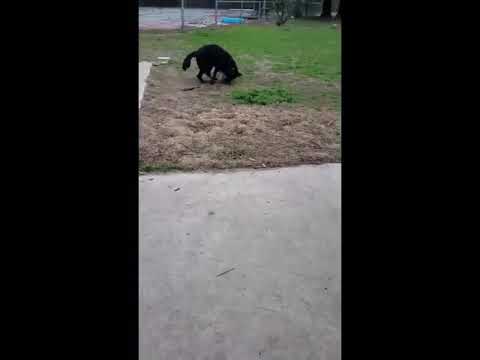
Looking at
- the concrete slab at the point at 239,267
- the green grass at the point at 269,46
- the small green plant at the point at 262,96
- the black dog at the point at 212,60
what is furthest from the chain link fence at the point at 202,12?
the concrete slab at the point at 239,267

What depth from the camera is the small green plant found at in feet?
20.7

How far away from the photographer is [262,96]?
649 centimetres

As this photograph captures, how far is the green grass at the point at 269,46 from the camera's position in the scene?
29.1 ft

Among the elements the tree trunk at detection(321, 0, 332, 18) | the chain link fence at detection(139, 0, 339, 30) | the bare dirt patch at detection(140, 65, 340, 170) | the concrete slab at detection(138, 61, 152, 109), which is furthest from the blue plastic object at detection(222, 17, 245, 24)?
the bare dirt patch at detection(140, 65, 340, 170)

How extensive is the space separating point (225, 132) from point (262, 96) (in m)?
1.73

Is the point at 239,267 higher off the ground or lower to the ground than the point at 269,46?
lower

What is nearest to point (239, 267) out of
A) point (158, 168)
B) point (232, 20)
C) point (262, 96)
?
point (158, 168)

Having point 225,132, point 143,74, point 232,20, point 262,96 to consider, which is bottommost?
point 225,132

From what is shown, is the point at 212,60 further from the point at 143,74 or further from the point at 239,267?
the point at 239,267

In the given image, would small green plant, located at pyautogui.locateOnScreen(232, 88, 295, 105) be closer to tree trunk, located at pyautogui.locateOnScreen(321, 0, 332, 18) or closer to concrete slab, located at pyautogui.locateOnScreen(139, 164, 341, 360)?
concrete slab, located at pyautogui.locateOnScreen(139, 164, 341, 360)

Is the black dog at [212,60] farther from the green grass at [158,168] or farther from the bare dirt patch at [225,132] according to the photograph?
the green grass at [158,168]

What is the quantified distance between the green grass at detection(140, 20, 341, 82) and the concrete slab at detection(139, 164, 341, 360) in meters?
4.96

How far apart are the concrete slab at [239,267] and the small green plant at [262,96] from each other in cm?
276
